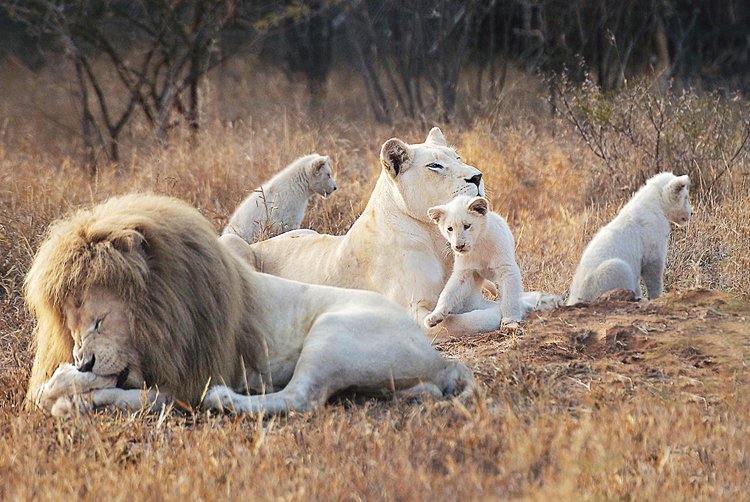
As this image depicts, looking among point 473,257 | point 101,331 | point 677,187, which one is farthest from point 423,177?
point 101,331

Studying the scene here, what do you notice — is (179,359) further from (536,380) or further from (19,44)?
(19,44)

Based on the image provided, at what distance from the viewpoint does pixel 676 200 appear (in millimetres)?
6703

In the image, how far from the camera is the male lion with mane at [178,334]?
4.30 meters

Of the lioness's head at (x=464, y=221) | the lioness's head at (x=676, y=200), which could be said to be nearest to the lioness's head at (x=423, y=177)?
the lioness's head at (x=464, y=221)

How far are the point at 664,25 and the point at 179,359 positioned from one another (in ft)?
56.9

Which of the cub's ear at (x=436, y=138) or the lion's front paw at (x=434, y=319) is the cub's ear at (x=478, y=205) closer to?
the lion's front paw at (x=434, y=319)

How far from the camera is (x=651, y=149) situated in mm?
9531

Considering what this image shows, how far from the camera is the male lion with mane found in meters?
4.30

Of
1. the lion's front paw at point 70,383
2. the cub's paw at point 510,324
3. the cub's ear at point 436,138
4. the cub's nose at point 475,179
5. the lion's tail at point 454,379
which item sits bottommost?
the cub's paw at point 510,324

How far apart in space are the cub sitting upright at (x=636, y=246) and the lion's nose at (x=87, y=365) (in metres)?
3.20

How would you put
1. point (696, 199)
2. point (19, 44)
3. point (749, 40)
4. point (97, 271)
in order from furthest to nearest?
1. point (19, 44)
2. point (749, 40)
3. point (696, 199)
4. point (97, 271)

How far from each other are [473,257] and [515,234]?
294 centimetres

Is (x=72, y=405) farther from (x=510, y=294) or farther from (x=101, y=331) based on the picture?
(x=510, y=294)

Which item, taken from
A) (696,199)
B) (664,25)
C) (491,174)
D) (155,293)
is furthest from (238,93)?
(155,293)
